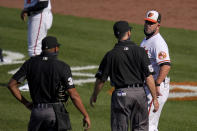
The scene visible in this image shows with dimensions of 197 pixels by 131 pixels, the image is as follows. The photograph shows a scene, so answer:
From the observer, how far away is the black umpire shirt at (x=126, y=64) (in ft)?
24.4

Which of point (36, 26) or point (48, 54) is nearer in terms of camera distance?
point (48, 54)

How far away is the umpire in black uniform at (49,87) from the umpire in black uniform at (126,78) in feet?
2.64

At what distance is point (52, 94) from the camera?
6867mm

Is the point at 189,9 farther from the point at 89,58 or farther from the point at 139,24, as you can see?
the point at 89,58

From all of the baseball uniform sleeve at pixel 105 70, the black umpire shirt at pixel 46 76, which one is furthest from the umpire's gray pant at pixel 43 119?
the baseball uniform sleeve at pixel 105 70

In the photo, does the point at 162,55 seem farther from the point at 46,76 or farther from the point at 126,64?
the point at 46,76

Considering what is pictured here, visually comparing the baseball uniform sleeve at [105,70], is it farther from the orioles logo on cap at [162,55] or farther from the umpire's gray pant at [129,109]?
the orioles logo on cap at [162,55]

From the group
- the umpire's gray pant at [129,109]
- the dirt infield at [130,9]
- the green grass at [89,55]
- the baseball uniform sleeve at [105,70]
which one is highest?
the baseball uniform sleeve at [105,70]

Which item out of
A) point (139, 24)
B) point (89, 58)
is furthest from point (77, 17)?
point (89, 58)

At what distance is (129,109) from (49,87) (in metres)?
1.34

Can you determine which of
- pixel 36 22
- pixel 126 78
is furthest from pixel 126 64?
pixel 36 22

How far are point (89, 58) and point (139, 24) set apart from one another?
5.88 m

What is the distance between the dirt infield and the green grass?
1.28m

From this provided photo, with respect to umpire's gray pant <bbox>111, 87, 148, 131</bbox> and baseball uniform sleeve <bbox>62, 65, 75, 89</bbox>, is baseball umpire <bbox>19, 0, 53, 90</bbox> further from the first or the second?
baseball uniform sleeve <bbox>62, 65, 75, 89</bbox>
